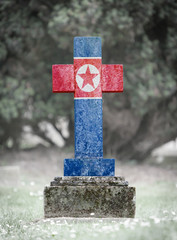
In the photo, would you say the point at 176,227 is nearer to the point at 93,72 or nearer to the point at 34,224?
the point at 34,224

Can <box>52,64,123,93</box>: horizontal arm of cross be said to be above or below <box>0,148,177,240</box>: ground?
above

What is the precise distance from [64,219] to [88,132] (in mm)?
1213

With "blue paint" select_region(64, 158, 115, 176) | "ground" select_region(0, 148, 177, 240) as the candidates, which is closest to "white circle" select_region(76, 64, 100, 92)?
"blue paint" select_region(64, 158, 115, 176)

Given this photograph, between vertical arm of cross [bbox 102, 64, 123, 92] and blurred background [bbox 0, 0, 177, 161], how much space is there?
4.53 meters

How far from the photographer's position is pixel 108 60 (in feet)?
34.6

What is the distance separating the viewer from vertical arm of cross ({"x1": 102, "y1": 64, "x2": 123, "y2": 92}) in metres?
5.04

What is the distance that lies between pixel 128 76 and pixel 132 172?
2.89 m

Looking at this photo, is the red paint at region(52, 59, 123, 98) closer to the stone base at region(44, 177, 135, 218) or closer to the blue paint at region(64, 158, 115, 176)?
the blue paint at region(64, 158, 115, 176)

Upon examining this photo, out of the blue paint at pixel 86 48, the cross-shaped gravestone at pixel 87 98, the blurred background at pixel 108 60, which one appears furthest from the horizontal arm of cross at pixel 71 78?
the blurred background at pixel 108 60

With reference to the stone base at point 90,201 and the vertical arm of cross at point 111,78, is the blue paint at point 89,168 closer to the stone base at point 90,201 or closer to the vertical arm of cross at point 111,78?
the stone base at point 90,201

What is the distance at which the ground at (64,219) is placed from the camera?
3670 mm

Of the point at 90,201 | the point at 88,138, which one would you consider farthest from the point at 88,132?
the point at 90,201

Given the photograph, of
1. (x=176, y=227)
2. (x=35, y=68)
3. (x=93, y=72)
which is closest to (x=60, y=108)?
(x=35, y=68)

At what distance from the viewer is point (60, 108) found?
36.6 ft
